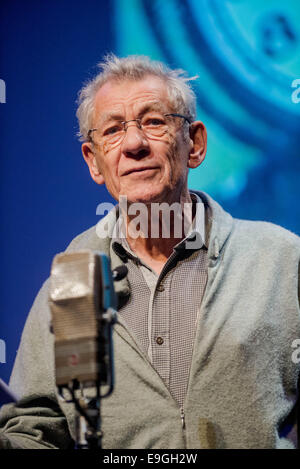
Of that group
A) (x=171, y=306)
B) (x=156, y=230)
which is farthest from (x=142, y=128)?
(x=171, y=306)

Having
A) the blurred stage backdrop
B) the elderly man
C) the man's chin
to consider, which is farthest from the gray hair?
the man's chin

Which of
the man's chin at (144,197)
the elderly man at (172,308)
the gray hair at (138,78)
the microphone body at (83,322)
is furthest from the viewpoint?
the gray hair at (138,78)

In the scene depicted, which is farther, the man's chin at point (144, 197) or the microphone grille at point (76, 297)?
the man's chin at point (144, 197)

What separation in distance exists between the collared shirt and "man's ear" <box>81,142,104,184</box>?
0.30m

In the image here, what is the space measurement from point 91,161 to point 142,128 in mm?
300

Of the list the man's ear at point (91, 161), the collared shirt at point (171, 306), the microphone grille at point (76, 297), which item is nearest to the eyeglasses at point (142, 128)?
the man's ear at point (91, 161)

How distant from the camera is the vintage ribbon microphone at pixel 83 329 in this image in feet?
3.05

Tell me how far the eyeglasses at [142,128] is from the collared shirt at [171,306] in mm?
342

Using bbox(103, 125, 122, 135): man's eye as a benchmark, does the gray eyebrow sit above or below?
above

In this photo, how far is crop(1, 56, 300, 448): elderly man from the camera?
1.45 metres

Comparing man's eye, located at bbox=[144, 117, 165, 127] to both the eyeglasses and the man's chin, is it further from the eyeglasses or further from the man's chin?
the man's chin

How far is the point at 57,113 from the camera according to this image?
7.14 ft

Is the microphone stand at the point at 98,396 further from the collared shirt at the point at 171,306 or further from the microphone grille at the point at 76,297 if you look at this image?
the collared shirt at the point at 171,306

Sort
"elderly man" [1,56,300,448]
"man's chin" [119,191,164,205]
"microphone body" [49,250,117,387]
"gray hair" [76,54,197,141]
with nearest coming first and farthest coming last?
"microphone body" [49,250,117,387]
"elderly man" [1,56,300,448]
"man's chin" [119,191,164,205]
"gray hair" [76,54,197,141]
